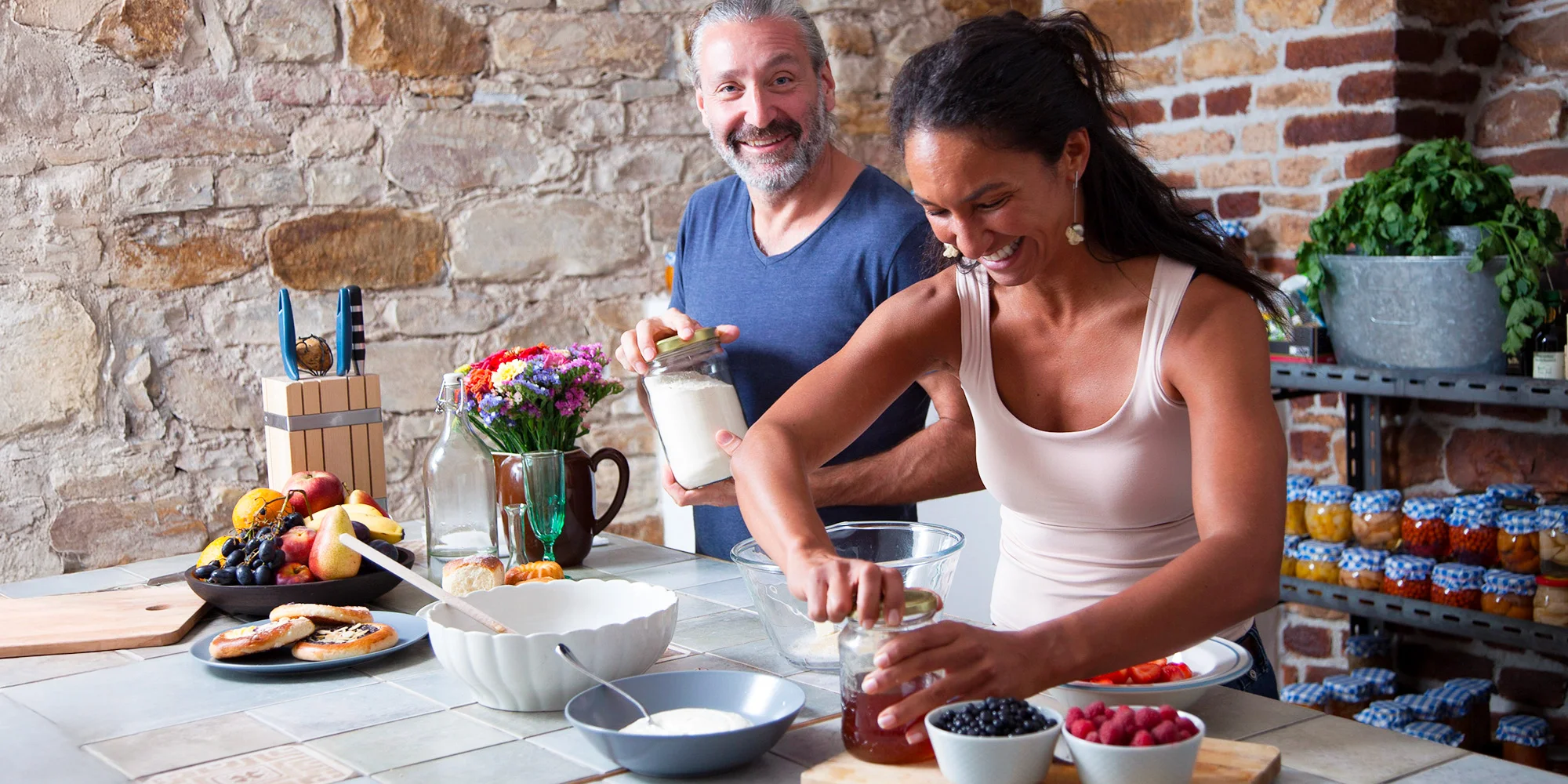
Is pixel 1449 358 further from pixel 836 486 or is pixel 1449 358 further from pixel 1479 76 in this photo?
pixel 836 486

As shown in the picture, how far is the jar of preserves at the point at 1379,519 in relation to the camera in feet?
8.82

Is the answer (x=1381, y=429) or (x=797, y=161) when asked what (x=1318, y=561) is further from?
(x=797, y=161)

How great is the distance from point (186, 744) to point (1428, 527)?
2.26 meters

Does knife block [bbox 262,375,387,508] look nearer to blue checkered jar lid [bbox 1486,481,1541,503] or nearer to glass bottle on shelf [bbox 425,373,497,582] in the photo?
glass bottle on shelf [bbox 425,373,497,582]

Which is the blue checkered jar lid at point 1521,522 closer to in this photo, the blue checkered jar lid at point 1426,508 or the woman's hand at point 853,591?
the blue checkered jar lid at point 1426,508

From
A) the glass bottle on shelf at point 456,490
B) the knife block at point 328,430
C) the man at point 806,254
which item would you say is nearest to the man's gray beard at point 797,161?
the man at point 806,254

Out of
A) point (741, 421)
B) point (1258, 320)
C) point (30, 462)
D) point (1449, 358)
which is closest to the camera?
point (1258, 320)

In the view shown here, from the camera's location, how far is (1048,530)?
161 centimetres

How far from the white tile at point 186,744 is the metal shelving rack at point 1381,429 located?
1.59 metres

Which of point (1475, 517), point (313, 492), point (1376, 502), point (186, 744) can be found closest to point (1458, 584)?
point (1475, 517)

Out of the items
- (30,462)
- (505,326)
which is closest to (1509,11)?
(505,326)

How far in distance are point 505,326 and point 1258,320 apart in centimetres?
206

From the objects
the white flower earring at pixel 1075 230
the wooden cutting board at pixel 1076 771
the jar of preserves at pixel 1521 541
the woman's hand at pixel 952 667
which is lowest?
the jar of preserves at pixel 1521 541

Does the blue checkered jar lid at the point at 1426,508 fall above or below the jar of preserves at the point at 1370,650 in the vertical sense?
above
